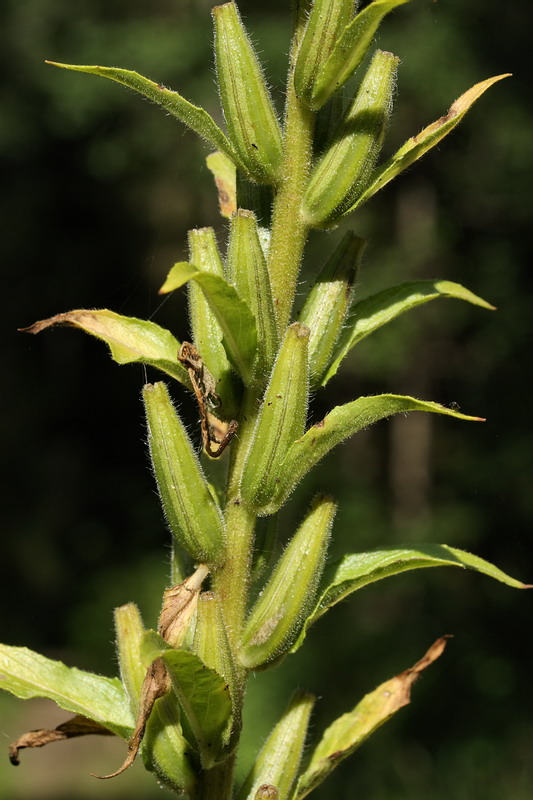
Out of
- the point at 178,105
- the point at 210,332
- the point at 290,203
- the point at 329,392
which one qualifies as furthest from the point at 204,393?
the point at 329,392

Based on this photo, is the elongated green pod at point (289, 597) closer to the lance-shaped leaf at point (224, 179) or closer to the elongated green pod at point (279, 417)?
the elongated green pod at point (279, 417)

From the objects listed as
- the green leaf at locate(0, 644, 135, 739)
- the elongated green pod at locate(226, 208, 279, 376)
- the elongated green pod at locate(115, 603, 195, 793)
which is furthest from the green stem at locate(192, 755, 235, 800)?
the elongated green pod at locate(226, 208, 279, 376)

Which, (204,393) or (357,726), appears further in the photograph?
(357,726)

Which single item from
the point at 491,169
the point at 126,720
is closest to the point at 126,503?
the point at 491,169

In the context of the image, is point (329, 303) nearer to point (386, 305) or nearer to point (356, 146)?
point (386, 305)

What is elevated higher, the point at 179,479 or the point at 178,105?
the point at 178,105

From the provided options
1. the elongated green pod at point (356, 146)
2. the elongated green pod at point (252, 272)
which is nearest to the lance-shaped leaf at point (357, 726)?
the elongated green pod at point (252, 272)
